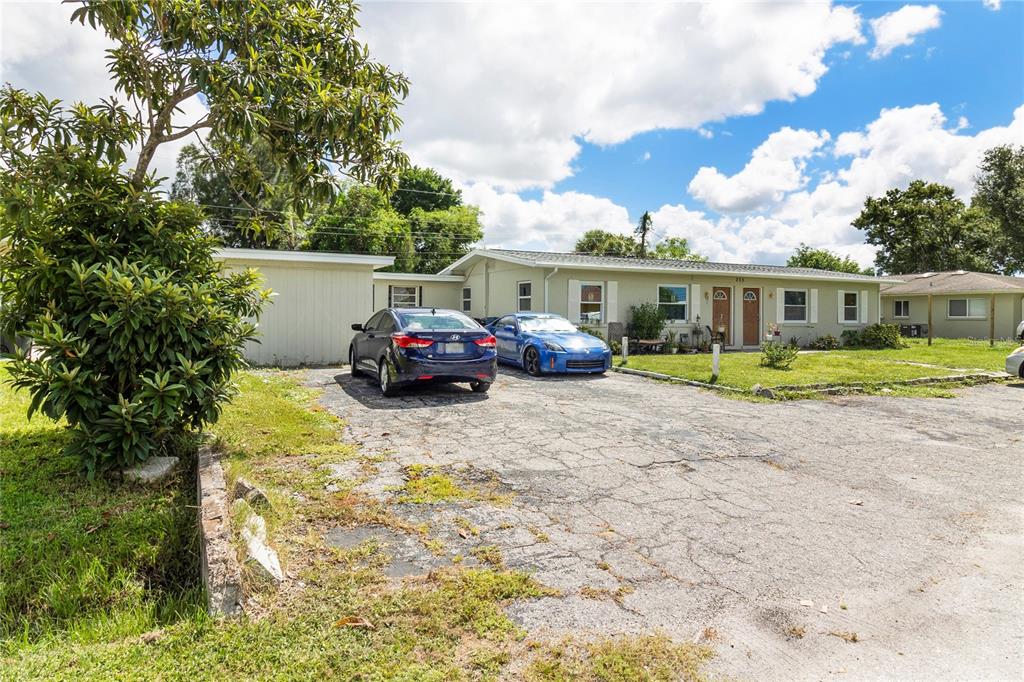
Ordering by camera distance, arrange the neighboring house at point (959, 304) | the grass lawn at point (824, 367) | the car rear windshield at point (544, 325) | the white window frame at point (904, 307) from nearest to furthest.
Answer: the grass lawn at point (824, 367) → the car rear windshield at point (544, 325) → the neighboring house at point (959, 304) → the white window frame at point (904, 307)

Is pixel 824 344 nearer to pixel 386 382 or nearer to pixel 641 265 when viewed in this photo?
pixel 641 265

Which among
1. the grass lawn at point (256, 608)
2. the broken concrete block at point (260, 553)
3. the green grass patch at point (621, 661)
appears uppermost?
the broken concrete block at point (260, 553)

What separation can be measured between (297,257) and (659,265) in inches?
433

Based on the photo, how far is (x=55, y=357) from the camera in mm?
4051

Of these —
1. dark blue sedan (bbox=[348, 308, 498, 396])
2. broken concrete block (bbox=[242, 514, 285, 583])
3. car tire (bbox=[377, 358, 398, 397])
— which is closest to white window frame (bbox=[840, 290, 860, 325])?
dark blue sedan (bbox=[348, 308, 498, 396])

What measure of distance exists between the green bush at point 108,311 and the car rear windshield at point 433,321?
405 centimetres

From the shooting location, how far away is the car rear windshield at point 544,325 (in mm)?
12828

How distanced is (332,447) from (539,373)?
21.9 feet

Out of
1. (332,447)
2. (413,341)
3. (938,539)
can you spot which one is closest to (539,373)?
(413,341)

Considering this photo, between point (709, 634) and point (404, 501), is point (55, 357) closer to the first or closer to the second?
point (404, 501)

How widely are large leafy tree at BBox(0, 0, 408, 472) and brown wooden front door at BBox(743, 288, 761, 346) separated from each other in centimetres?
1704

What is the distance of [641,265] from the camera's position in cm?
1748

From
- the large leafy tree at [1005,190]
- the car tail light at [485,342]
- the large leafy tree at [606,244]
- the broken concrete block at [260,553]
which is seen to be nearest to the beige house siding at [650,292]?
the car tail light at [485,342]

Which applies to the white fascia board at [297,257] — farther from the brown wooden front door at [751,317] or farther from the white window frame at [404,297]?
the brown wooden front door at [751,317]
